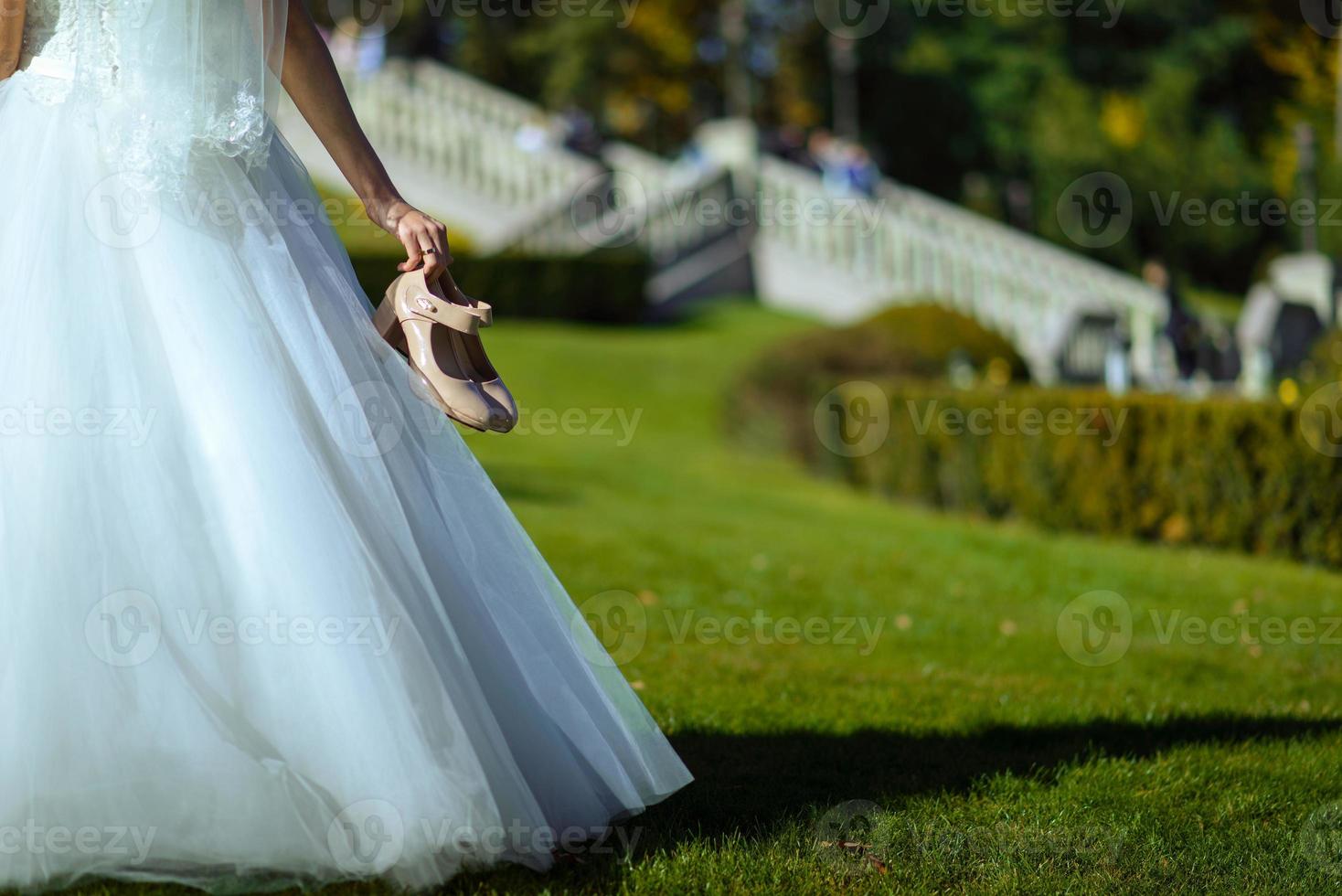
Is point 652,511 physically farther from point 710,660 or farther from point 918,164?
point 918,164

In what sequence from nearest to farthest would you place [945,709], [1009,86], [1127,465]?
[945,709] → [1127,465] → [1009,86]

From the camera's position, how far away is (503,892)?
3141 millimetres

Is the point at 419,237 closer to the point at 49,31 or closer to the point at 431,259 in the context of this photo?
the point at 431,259

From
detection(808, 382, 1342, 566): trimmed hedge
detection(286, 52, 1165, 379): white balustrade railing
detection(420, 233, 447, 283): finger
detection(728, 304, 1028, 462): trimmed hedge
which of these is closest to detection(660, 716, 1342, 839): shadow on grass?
detection(420, 233, 447, 283): finger

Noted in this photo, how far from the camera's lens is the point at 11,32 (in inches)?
130

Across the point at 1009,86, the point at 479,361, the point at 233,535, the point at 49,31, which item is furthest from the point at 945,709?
the point at 1009,86

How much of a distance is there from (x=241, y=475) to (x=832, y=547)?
759 centimetres

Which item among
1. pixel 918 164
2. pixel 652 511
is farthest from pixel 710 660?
pixel 918 164

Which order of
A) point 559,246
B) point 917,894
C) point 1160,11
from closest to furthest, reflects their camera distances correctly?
point 917,894
point 559,246
point 1160,11

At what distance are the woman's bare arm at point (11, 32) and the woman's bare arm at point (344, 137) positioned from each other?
0.62 metres

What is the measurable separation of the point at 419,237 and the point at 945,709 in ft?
9.93

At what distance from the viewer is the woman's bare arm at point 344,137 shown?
3.38 metres

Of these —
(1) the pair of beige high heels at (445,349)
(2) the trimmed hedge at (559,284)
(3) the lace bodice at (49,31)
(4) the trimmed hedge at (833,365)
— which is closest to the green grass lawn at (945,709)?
(1) the pair of beige high heels at (445,349)

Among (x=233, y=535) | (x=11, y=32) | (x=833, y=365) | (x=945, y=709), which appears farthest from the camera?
(x=833, y=365)
